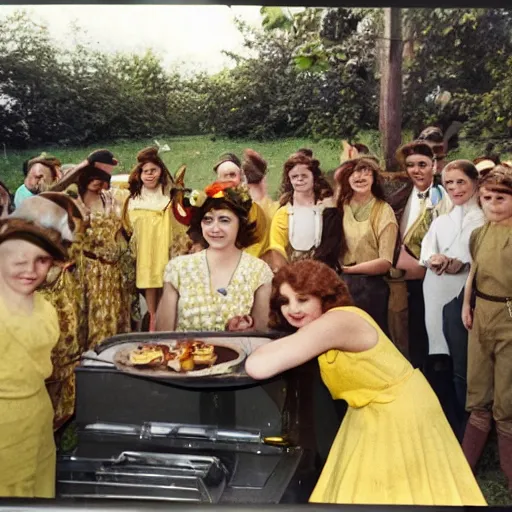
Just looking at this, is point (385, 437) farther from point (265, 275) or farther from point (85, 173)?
point (85, 173)

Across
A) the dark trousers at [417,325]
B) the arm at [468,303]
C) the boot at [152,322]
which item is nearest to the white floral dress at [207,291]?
the boot at [152,322]

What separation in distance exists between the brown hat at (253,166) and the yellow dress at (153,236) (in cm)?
38

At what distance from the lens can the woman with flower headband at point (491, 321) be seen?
356 cm

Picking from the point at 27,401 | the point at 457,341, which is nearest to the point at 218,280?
the point at 27,401

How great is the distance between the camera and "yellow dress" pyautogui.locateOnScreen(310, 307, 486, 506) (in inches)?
139

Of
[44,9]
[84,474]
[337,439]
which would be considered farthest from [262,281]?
[44,9]

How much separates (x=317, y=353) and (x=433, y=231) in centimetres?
77

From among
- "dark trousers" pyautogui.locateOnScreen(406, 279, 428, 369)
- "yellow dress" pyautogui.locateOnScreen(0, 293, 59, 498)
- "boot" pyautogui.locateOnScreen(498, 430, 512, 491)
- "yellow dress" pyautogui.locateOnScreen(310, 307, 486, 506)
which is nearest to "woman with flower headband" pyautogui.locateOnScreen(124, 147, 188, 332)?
"yellow dress" pyautogui.locateOnScreen(0, 293, 59, 498)

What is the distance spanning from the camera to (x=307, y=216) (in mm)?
3600

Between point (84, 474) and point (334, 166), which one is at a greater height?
point (334, 166)

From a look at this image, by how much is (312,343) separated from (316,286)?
26 centimetres

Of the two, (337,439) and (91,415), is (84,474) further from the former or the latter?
(337,439)

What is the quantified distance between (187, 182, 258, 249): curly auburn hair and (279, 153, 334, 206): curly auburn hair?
0.17 meters

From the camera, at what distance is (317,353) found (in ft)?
11.5
